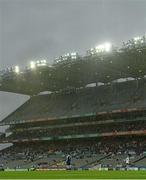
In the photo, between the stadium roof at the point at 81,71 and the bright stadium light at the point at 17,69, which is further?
the bright stadium light at the point at 17,69

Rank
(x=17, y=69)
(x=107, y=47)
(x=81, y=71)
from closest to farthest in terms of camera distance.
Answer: (x=107, y=47) < (x=81, y=71) < (x=17, y=69)

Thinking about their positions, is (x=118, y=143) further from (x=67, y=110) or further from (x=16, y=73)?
(x=16, y=73)

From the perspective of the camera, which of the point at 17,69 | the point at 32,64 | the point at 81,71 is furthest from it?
the point at 17,69

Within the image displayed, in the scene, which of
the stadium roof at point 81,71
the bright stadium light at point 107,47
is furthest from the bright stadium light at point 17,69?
the bright stadium light at point 107,47

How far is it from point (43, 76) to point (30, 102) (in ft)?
51.6

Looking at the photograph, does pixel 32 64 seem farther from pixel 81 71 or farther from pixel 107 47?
pixel 107 47

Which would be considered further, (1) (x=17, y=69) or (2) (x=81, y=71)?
(1) (x=17, y=69)

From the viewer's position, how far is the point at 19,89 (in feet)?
333

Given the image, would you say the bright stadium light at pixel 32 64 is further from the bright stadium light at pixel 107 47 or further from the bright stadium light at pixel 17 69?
the bright stadium light at pixel 107 47

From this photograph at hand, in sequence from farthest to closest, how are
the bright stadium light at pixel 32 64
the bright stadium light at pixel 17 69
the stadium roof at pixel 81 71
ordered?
the bright stadium light at pixel 17 69 → the bright stadium light at pixel 32 64 → the stadium roof at pixel 81 71

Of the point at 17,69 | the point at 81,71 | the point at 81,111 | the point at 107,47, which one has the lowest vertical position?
the point at 81,111

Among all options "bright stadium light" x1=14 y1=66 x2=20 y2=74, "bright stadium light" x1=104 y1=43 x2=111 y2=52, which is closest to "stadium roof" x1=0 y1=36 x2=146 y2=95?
"bright stadium light" x1=14 y1=66 x2=20 y2=74

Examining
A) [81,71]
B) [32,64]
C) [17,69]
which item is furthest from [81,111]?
[17,69]

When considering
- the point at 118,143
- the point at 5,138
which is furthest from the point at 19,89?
the point at 118,143
